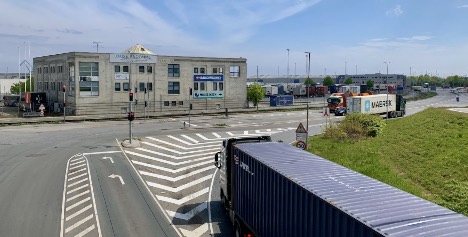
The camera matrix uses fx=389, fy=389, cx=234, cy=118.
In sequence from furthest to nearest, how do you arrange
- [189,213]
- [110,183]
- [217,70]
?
[217,70] < [110,183] < [189,213]

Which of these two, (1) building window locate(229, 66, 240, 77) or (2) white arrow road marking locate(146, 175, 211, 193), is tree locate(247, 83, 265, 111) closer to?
(1) building window locate(229, 66, 240, 77)

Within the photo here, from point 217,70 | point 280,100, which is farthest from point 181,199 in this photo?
point 280,100

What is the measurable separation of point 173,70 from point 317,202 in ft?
212

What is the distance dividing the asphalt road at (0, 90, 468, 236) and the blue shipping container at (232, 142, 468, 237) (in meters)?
4.00

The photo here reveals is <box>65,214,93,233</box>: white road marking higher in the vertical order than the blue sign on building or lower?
lower

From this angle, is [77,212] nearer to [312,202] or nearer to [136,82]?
[312,202]

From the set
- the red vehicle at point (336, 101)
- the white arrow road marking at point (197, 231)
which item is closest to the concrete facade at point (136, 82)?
the red vehicle at point (336, 101)

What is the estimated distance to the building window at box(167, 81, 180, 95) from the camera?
71438 millimetres

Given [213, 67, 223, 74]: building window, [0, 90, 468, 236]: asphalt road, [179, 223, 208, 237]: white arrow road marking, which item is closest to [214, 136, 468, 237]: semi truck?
[179, 223, 208, 237]: white arrow road marking

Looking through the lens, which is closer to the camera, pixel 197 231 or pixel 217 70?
pixel 197 231

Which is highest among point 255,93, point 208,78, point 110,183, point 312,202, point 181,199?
point 208,78

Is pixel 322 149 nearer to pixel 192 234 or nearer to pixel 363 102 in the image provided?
pixel 192 234

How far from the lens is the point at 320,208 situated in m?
9.34

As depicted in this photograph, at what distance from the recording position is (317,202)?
9492 millimetres
